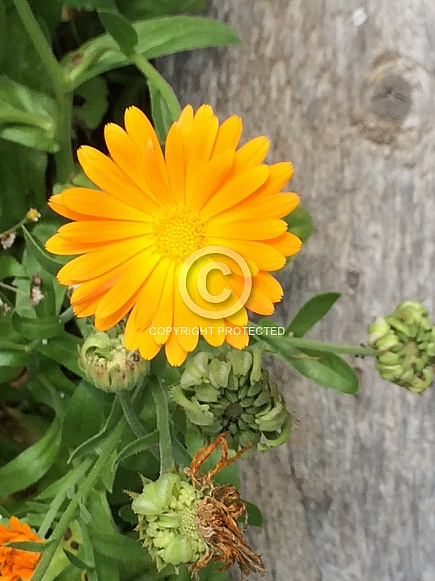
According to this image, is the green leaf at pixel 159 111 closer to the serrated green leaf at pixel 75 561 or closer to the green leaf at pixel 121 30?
the green leaf at pixel 121 30

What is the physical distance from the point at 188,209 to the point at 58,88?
11.8 inches

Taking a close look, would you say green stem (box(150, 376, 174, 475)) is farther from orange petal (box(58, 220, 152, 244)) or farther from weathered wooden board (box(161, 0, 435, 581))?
weathered wooden board (box(161, 0, 435, 581))

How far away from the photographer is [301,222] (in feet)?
2.91

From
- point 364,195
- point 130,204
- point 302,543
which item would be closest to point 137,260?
point 130,204

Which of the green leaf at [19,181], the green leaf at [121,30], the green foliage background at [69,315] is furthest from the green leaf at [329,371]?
the green leaf at [19,181]

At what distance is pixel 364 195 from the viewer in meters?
0.91

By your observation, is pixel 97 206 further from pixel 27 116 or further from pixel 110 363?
pixel 27 116

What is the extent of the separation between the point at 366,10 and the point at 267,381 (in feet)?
1.63

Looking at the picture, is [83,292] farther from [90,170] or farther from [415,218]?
[415,218]

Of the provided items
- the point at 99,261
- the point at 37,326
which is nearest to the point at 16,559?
the point at 37,326

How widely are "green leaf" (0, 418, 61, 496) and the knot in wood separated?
63 centimetres

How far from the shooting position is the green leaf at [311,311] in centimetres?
78

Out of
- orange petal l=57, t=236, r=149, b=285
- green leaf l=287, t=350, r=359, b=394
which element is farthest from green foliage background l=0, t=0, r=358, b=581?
orange petal l=57, t=236, r=149, b=285

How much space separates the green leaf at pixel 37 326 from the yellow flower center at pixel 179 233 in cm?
18
